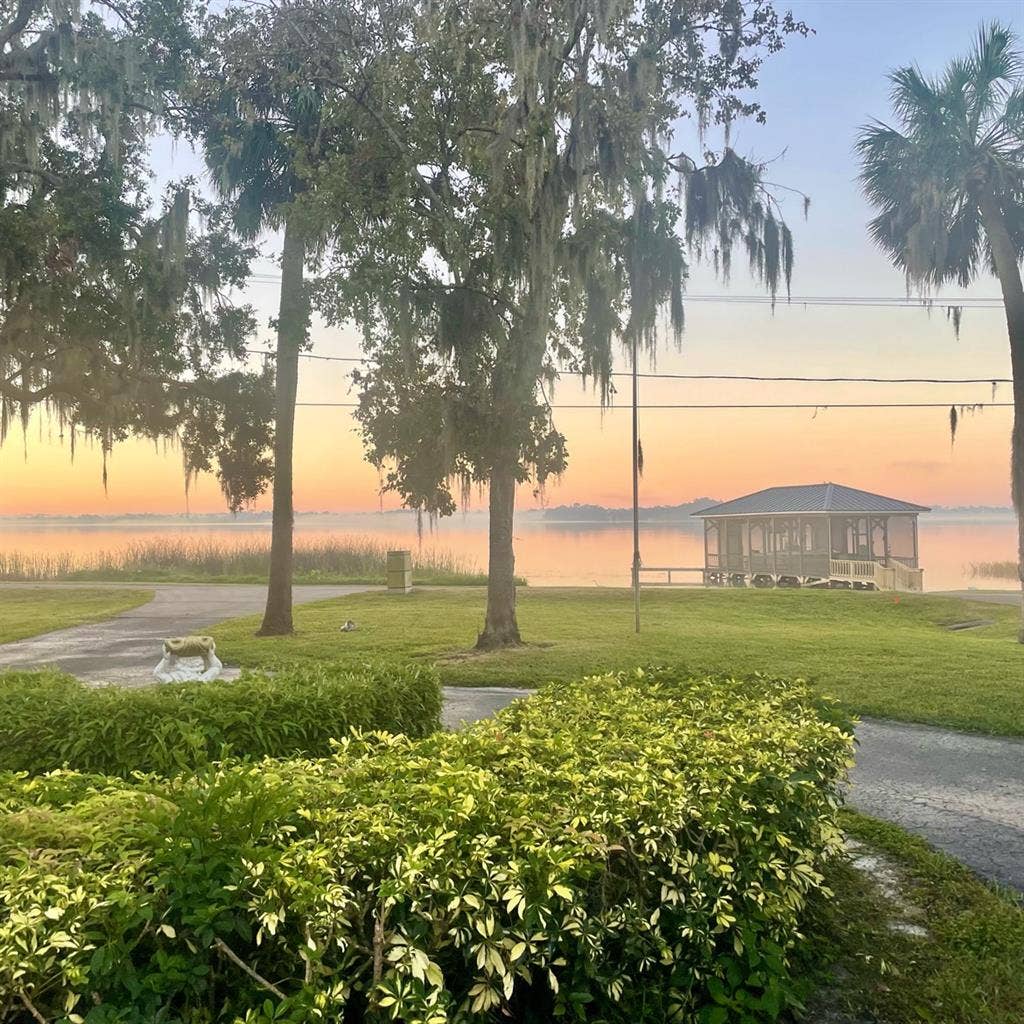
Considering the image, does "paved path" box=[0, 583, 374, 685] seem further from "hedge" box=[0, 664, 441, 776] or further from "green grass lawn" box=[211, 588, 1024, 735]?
"hedge" box=[0, 664, 441, 776]

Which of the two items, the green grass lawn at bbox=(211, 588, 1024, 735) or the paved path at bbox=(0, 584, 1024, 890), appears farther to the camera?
the green grass lawn at bbox=(211, 588, 1024, 735)

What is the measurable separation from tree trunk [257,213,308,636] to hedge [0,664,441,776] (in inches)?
423

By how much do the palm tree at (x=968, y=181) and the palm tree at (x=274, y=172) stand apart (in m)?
11.0

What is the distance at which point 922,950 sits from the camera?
388 centimetres

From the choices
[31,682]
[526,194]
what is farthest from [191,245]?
[31,682]

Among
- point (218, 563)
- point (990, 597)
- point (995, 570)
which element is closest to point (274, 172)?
point (218, 563)

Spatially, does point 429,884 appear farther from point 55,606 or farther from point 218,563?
point 218,563

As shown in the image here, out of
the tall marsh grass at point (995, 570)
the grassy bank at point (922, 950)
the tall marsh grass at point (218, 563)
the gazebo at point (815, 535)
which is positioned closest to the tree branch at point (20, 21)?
the grassy bank at point (922, 950)

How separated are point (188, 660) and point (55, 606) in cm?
1377

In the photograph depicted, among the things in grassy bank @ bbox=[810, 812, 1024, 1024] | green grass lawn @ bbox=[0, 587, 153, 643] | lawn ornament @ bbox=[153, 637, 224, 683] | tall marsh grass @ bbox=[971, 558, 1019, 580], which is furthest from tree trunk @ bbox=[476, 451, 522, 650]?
tall marsh grass @ bbox=[971, 558, 1019, 580]

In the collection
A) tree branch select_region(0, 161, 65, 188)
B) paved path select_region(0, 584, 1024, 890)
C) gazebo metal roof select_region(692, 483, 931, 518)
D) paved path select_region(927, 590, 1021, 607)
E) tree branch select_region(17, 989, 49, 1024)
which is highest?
tree branch select_region(0, 161, 65, 188)

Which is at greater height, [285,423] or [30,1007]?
[285,423]

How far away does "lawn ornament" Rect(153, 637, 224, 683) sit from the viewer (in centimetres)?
1062

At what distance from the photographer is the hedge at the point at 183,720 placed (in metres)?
4.61
